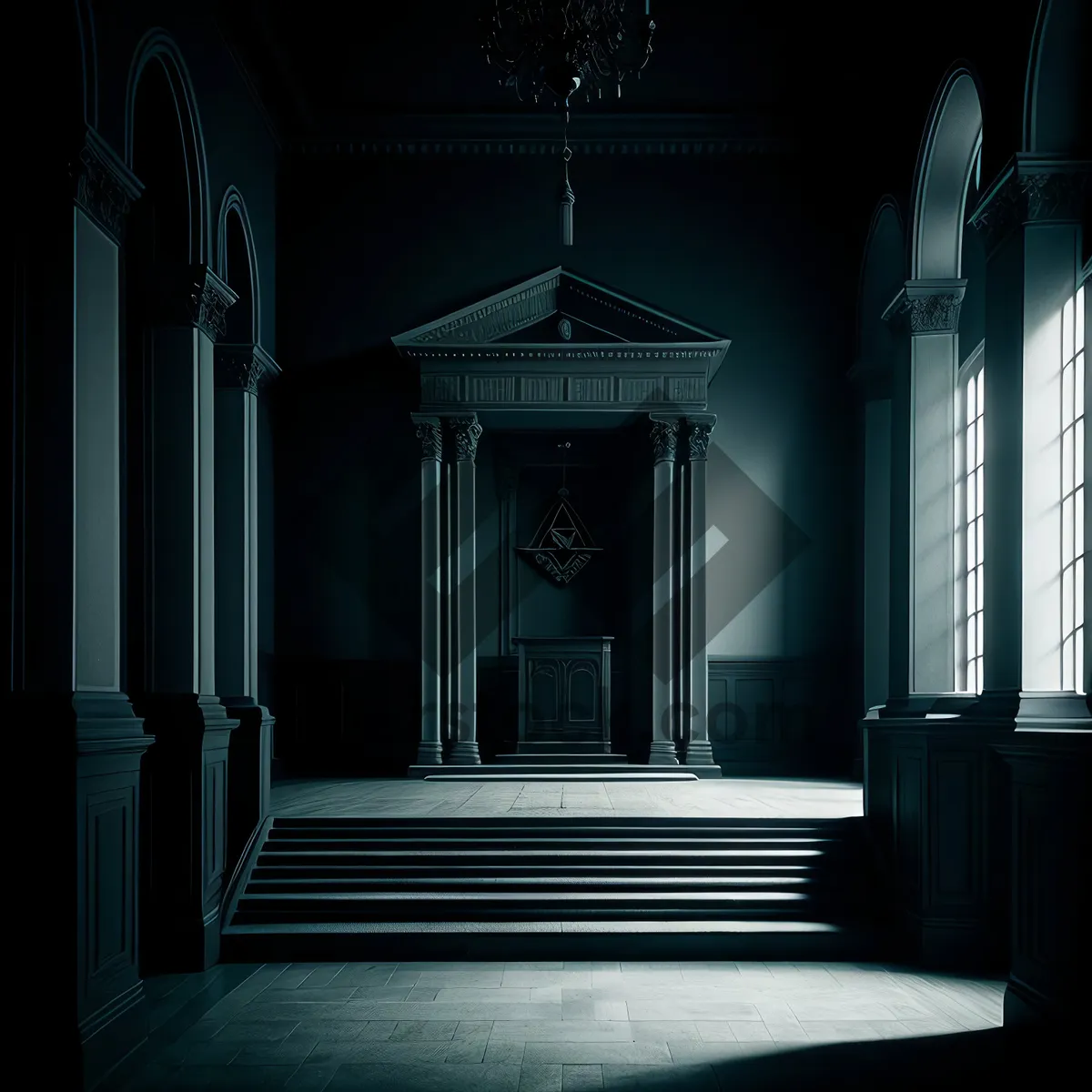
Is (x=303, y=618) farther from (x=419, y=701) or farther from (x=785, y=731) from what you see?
(x=785, y=731)

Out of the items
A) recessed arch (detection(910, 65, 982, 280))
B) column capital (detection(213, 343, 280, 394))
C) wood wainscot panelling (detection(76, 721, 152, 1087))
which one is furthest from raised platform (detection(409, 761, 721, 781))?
wood wainscot panelling (detection(76, 721, 152, 1087))

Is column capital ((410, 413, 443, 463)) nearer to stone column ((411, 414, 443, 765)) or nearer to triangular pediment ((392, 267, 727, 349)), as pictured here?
stone column ((411, 414, 443, 765))

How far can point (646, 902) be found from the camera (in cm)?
761

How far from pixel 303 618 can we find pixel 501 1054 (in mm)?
8474

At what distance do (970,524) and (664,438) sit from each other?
3338mm

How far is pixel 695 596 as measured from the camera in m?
12.6

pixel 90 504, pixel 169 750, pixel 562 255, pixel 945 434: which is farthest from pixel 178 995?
pixel 562 255

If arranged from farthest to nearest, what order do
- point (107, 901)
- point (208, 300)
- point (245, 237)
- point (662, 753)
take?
point (662, 753) → point (245, 237) → point (208, 300) → point (107, 901)

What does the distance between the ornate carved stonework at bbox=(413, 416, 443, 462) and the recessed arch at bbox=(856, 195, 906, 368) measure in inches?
176

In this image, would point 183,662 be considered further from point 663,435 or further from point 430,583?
point 663,435

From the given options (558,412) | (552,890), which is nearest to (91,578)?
(552,890)

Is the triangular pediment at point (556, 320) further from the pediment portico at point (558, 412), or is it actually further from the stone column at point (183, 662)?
the stone column at point (183, 662)

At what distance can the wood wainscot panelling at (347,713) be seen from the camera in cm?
1316

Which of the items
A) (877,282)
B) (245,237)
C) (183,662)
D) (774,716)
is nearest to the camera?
(183,662)
